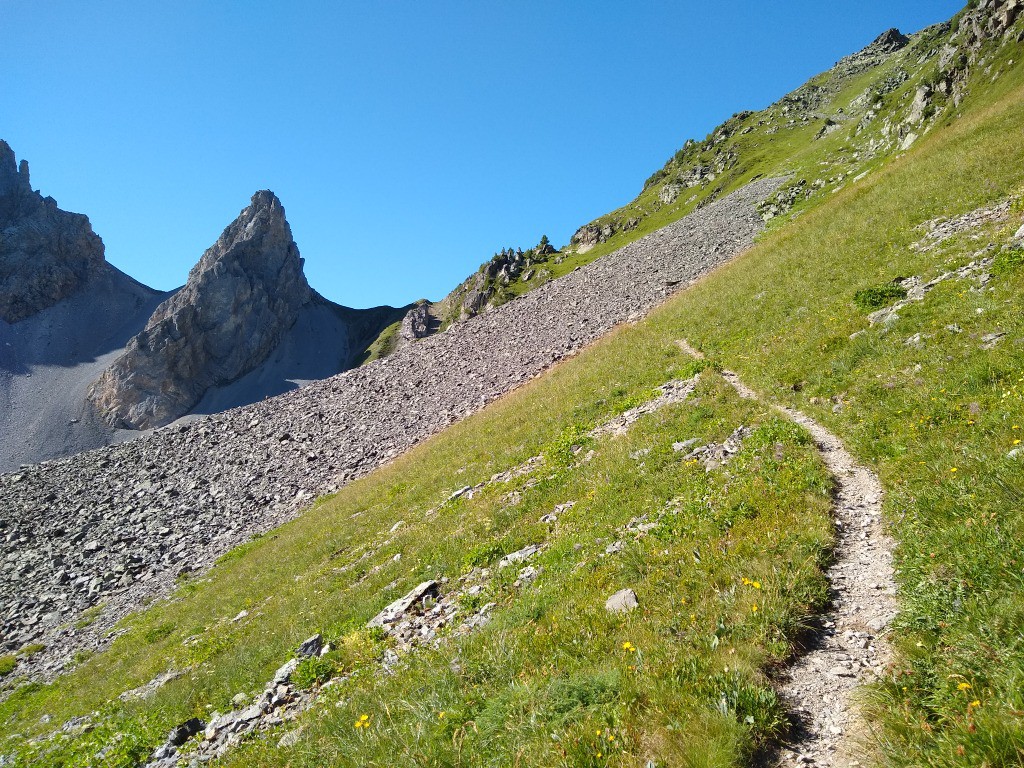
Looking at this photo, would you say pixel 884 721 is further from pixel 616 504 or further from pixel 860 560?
pixel 616 504

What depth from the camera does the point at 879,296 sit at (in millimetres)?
17281

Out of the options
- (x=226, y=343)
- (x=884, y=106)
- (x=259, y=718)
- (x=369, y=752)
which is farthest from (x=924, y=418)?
(x=226, y=343)

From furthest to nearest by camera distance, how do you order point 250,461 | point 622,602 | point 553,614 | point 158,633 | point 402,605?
point 250,461, point 158,633, point 402,605, point 553,614, point 622,602

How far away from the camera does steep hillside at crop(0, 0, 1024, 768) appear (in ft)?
16.7

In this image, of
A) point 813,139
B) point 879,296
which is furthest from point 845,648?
point 813,139

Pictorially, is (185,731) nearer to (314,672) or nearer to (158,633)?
(314,672)

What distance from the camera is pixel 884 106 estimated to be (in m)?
73.1

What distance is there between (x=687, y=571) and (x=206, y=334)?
638 ft

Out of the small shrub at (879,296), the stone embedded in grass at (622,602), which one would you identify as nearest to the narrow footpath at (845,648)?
the stone embedded in grass at (622,602)

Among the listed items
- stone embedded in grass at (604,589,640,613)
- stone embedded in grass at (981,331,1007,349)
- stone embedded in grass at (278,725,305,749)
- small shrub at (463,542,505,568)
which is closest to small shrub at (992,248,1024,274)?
stone embedded in grass at (981,331,1007,349)

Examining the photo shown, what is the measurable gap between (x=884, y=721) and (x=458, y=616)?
7353mm

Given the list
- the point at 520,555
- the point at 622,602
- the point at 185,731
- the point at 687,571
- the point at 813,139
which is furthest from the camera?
the point at 813,139

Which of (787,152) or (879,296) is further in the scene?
(787,152)

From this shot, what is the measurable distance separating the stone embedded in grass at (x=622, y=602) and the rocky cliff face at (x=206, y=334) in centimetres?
17606
